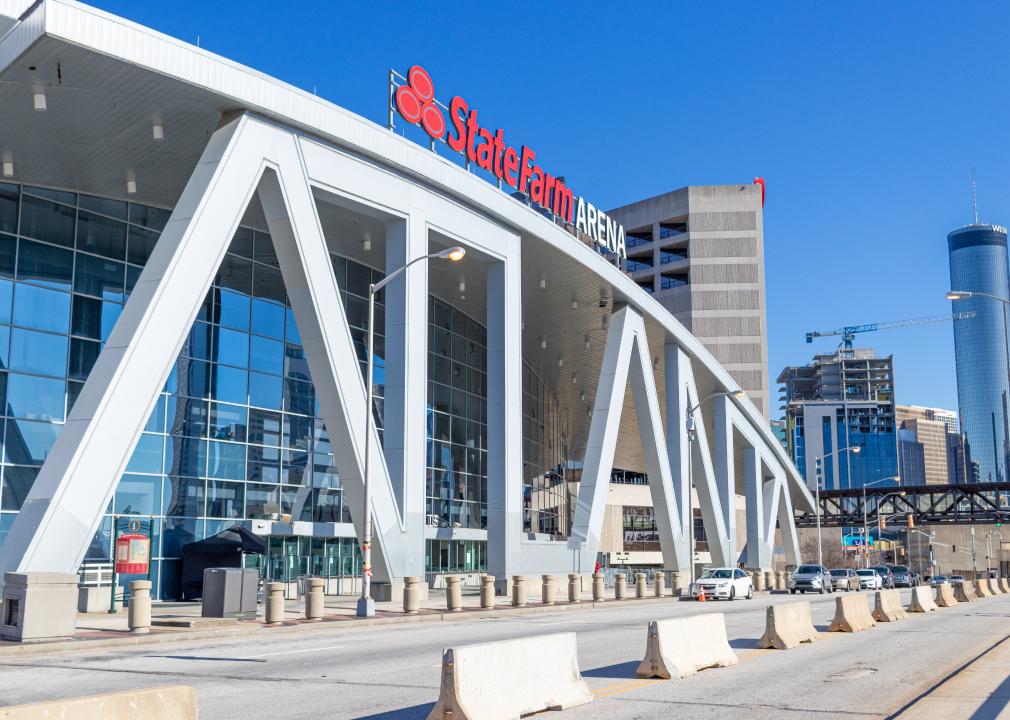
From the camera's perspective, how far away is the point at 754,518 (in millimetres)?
75812

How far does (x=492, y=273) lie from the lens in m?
39.7

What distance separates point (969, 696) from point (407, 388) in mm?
22375

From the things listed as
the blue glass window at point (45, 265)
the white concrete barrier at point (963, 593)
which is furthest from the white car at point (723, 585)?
the blue glass window at point (45, 265)

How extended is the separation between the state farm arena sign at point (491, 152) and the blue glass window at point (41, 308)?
470 inches

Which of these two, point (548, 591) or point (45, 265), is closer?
point (45, 265)

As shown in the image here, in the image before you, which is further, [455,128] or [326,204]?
[455,128]

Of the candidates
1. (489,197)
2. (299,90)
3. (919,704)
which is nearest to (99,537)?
(299,90)

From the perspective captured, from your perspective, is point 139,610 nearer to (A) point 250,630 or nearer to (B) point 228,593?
(A) point 250,630

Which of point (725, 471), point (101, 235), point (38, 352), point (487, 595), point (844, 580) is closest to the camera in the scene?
point (487, 595)

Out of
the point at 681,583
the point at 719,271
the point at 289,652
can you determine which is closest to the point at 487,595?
the point at 289,652

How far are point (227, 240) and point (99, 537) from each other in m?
11.1

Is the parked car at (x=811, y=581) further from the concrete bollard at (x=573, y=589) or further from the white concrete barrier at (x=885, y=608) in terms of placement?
the white concrete barrier at (x=885, y=608)

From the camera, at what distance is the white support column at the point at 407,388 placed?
107 feet

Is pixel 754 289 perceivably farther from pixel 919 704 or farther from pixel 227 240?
pixel 919 704
